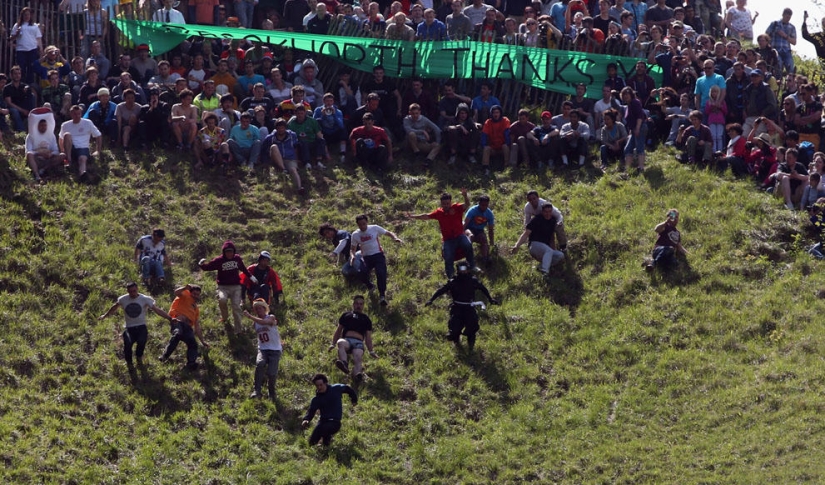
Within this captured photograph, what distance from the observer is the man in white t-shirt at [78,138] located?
25.0m

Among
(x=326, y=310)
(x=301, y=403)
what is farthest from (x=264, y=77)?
(x=301, y=403)

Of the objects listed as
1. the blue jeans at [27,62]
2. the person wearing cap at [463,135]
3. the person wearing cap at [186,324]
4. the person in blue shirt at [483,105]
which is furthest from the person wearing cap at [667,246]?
the blue jeans at [27,62]

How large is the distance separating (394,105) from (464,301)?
25.1 ft

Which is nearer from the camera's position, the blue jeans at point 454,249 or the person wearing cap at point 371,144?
the blue jeans at point 454,249

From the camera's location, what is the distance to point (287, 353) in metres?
21.3

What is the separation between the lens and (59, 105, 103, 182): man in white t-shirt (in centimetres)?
2505

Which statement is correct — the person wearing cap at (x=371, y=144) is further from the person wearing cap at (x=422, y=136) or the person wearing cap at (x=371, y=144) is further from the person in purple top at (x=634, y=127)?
Result: the person in purple top at (x=634, y=127)

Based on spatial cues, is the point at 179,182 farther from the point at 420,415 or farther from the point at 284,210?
the point at 420,415

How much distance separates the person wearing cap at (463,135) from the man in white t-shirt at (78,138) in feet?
23.6

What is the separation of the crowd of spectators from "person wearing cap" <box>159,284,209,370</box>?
545cm

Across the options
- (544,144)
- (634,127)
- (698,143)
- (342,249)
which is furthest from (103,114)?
(698,143)

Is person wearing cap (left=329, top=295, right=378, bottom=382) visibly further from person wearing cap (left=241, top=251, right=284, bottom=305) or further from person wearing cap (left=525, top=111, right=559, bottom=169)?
person wearing cap (left=525, top=111, right=559, bottom=169)

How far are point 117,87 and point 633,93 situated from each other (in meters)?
10.6

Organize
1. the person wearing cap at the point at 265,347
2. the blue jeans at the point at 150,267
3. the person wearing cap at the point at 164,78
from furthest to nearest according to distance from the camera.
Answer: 1. the person wearing cap at the point at 164,78
2. the blue jeans at the point at 150,267
3. the person wearing cap at the point at 265,347
